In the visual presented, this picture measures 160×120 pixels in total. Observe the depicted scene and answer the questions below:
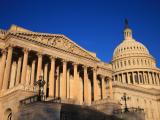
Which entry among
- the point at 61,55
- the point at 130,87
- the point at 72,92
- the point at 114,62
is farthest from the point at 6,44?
the point at 114,62

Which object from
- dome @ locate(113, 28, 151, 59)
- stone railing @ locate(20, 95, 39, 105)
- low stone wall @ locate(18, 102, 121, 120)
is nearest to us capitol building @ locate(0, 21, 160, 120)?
stone railing @ locate(20, 95, 39, 105)

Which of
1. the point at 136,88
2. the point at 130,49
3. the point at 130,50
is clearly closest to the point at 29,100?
the point at 136,88

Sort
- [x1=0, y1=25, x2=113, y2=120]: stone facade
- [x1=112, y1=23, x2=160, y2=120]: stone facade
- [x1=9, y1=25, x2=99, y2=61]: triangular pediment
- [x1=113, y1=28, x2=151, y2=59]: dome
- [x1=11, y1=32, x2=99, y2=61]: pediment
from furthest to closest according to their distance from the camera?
[x1=113, y1=28, x2=151, y2=59]: dome → [x1=112, y1=23, x2=160, y2=120]: stone facade → [x1=11, y1=32, x2=99, y2=61]: pediment → [x1=9, y1=25, x2=99, y2=61]: triangular pediment → [x1=0, y1=25, x2=113, y2=120]: stone facade

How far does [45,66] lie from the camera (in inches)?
2132

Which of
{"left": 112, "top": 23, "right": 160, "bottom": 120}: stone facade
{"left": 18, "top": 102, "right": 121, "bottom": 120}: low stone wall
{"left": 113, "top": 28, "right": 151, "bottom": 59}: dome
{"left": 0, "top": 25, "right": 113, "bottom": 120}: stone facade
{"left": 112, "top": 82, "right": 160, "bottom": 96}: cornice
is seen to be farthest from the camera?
{"left": 113, "top": 28, "right": 151, "bottom": 59}: dome

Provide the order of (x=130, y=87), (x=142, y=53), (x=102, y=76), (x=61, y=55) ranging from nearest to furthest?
(x=61, y=55), (x=102, y=76), (x=130, y=87), (x=142, y=53)

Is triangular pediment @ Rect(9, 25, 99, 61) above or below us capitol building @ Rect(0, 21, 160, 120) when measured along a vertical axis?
above

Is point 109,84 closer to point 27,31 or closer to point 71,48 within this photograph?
point 71,48

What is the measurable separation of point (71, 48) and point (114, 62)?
64144mm

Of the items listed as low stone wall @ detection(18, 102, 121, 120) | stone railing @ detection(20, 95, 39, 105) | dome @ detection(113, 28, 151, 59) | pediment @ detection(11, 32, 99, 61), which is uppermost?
dome @ detection(113, 28, 151, 59)

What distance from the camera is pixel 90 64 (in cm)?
6059

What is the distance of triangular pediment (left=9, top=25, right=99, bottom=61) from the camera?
49.6m

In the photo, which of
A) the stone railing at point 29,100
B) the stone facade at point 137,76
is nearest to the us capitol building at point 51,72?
the stone facade at point 137,76

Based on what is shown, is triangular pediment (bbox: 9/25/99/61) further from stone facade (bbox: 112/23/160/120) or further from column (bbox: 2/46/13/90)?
stone facade (bbox: 112/23/160/120)
